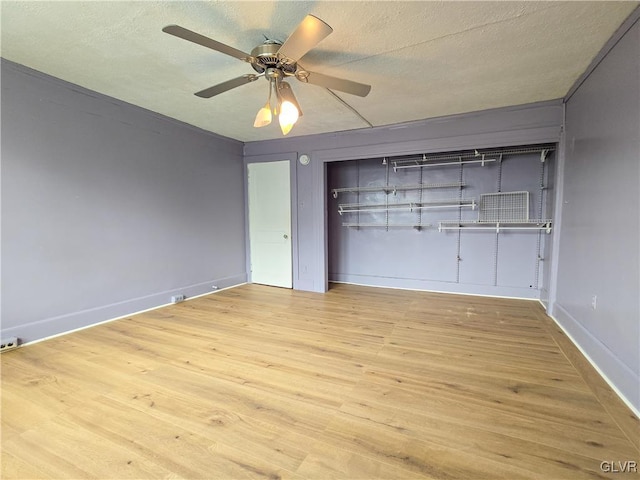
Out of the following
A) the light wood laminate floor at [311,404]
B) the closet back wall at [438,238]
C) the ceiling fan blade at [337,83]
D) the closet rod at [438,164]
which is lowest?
the light wood laminate floor at [311,404]

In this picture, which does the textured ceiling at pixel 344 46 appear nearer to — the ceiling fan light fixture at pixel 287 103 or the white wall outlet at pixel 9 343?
the ceiling fan light fixture at pixel 287 103

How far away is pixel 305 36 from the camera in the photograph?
5.31 ft

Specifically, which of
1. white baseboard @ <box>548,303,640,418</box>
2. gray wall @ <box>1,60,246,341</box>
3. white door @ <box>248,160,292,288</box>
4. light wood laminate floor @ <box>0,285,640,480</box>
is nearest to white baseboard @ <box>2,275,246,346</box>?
gray wall @ <box>1,60,246,341</box>

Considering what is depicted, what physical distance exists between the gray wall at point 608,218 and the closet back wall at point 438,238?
3.80 feet

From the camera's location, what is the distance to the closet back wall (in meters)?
4.14

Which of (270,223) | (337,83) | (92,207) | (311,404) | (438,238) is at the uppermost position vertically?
(337,83)

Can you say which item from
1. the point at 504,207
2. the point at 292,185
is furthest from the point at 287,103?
the point at 504,207

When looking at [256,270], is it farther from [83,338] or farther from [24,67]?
[24,67]

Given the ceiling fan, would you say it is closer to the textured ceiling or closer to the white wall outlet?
the textured ceiling

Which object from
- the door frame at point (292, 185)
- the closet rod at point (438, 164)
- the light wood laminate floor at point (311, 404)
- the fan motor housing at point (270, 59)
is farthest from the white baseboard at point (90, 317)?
the closet rod at point (438, 164)

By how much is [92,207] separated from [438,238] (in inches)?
179

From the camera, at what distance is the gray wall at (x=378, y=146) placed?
3482mm

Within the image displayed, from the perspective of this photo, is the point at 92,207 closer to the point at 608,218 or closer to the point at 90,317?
the point at 90,317

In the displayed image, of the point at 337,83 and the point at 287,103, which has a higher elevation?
the point at 337,83
